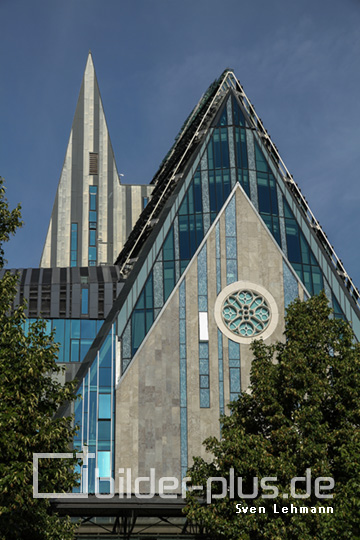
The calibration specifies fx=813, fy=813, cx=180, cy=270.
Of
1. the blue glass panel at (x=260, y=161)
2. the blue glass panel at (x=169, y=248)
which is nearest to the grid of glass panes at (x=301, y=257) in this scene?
the blue glass panel at (x=260, y=161)

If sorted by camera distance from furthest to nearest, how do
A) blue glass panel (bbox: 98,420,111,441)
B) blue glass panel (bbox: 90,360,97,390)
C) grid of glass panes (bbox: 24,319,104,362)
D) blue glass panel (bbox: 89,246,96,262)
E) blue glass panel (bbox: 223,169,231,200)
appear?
blue glass panel (bbox: 89,246,96,262), grid of glass panes (bbox: 24,319,104,362), blue glass panel (bbox: 223,169,231,200), blue glass panel (bbox: 90,360,97,390), blue glass panel (bbox: 98,420,111,441)

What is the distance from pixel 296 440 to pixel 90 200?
7042cm

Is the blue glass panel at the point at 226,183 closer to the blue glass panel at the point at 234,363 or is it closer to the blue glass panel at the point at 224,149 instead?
the blue glass panel at the point at 224,149

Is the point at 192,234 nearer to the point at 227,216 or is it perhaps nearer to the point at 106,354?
the point at 227,216

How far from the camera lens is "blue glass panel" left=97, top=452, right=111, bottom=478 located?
5106cm

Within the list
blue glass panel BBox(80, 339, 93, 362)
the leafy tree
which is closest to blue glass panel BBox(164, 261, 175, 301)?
blue glass panel BBox(80, 339, 93, 362)

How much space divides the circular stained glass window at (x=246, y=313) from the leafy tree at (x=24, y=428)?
26.2 m

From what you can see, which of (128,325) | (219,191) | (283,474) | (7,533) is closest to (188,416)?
(128,325)

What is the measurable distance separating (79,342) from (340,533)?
37669mm

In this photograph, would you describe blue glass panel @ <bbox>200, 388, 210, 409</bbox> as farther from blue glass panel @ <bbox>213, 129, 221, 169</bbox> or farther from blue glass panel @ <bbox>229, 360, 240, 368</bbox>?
blue glass panel @ <bbox>213, 129, 221, 169</bbox>

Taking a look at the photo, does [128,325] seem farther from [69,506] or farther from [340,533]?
[340,533]

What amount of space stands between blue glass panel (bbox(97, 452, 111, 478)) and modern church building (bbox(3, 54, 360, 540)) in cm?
9

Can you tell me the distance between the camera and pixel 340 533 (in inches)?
1188

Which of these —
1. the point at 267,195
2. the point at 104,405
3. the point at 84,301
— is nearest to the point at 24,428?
the point at 104,405
